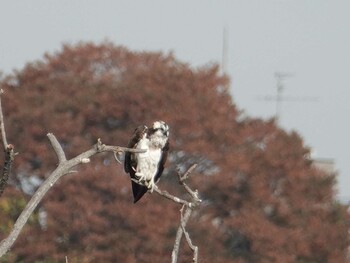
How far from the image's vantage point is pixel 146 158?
1848 cm

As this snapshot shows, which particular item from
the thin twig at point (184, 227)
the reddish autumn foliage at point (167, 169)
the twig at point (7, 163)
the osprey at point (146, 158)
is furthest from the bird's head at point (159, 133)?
the reddish autumn foliage at point (167, 169)

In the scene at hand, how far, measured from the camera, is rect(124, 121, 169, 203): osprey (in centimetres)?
1773

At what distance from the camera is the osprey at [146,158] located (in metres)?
17.7

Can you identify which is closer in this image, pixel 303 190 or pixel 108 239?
pixel 108 239

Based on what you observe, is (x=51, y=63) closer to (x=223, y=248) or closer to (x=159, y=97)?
(x=159, y=97)

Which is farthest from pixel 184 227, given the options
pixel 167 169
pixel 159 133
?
pixel 167 169

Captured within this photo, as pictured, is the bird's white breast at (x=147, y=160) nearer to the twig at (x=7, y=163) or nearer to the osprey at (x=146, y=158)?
the osprey at (x=146, y=158)

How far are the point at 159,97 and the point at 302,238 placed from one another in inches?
277

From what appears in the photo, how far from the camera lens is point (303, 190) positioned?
196 feet

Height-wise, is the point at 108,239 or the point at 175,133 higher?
the point at 175,133

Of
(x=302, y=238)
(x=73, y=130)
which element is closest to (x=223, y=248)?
(x=302, y=238)

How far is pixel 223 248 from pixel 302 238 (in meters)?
2.91

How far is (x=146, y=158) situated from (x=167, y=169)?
3890 centimetres

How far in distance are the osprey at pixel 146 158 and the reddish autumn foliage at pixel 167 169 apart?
37.0 metres
